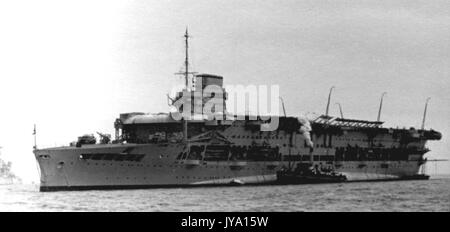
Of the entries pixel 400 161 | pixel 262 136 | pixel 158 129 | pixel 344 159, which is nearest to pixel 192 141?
pixel 158 129

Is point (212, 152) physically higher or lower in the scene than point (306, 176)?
higher

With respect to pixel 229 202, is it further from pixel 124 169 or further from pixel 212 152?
pixel 212 152

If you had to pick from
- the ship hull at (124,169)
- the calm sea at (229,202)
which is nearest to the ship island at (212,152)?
the ship hull at (124,169)

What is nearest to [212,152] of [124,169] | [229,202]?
[124,169]

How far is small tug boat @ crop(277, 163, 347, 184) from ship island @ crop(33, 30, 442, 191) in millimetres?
80

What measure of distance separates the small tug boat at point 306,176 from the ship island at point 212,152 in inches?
3.2

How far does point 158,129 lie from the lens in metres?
46.8

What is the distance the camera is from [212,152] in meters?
47.2

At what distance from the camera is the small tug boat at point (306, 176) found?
50.6 meters

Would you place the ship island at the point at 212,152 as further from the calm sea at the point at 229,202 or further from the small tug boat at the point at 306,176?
the calm sea at the point at 229,202

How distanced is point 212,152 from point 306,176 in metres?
8.82
